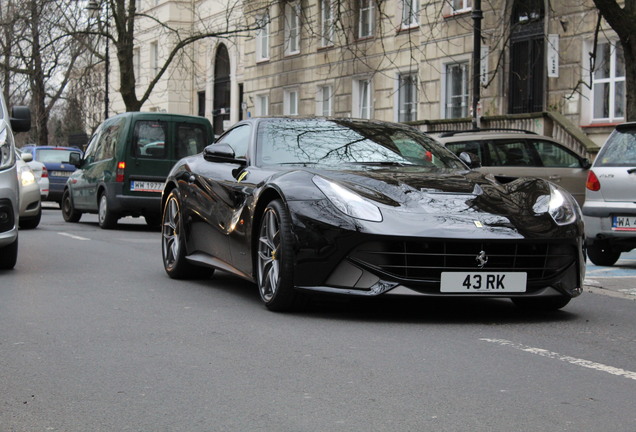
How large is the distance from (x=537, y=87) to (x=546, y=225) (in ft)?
69.0

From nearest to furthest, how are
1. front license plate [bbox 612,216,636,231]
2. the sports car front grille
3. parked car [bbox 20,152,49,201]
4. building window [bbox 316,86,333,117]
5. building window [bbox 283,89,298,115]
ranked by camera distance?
the sports car front grille → front license plate [bbox 612,216,636,231] → parked car [bbox 20,152,49,201] → building window [bbox 316,86,333,117] → building window [bbox 283,89,298,115]

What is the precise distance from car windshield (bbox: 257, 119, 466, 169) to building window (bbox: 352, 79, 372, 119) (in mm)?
26640

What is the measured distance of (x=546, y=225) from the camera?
7.31 meters

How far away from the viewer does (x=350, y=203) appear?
716 cm

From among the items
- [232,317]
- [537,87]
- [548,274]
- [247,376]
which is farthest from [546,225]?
[537,87]

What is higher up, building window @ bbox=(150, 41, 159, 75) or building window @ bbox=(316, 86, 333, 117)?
building window @ bbox=(150, 41, 159, 75)

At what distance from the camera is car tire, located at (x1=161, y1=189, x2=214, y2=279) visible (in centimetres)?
984

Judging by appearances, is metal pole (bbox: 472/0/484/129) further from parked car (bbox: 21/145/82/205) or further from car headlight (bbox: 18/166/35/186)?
parked car (bbox: 21/145/82/205)

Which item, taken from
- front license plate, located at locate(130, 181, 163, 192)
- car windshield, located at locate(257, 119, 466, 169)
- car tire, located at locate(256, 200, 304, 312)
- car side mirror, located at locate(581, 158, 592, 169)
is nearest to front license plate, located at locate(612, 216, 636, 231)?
car windshield, located at locate(257, 119, 466, 169)

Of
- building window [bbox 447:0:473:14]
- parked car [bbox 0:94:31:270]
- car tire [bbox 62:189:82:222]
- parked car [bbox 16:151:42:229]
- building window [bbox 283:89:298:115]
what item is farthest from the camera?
building window [bbox 283:89:298:115]

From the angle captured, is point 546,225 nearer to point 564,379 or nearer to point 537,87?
point 564,379

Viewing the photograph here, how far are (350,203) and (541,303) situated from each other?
1687 mm

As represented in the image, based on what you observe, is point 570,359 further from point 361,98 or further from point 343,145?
point 361,98

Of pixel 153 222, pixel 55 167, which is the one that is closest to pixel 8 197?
pixel 153 222
